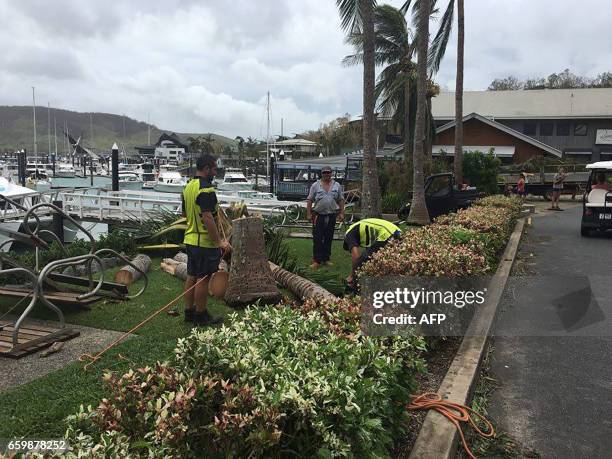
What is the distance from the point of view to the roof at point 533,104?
134 feet

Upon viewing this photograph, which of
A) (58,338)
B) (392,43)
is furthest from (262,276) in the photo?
(392,43)

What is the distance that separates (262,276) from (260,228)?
2.06ft

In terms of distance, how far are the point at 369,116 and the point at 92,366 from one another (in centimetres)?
1011

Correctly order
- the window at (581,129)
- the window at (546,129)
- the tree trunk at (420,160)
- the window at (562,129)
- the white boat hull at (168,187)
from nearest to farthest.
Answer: the tree trunk at (420,160)
the window at (581,129)
the window at (562,129)
the window at (546,129)
the white boat hull at (168,187)

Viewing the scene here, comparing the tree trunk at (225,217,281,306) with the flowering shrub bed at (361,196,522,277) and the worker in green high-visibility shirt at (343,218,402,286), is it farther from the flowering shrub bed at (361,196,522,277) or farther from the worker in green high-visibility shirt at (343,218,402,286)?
the flowering shrub bed at (361,196,522,277)

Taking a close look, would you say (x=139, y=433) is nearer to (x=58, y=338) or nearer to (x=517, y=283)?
A: (x=58, y=338)

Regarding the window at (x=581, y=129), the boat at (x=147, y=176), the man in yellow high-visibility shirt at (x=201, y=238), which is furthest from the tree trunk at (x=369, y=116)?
the boat at (x=147, y=176)

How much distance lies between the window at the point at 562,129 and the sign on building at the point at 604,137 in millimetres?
2086

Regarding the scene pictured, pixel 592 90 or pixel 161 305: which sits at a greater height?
pixel 592 90

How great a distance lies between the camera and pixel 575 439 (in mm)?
3855

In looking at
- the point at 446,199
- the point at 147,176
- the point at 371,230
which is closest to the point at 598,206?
the point at 446,199

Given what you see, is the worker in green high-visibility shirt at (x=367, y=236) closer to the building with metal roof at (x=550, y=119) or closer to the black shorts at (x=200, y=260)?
the black shorts at (x=200, y=260)

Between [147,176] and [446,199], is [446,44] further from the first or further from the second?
[147,176]

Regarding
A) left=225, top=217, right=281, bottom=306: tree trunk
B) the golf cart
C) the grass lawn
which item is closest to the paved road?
the grass lawn
